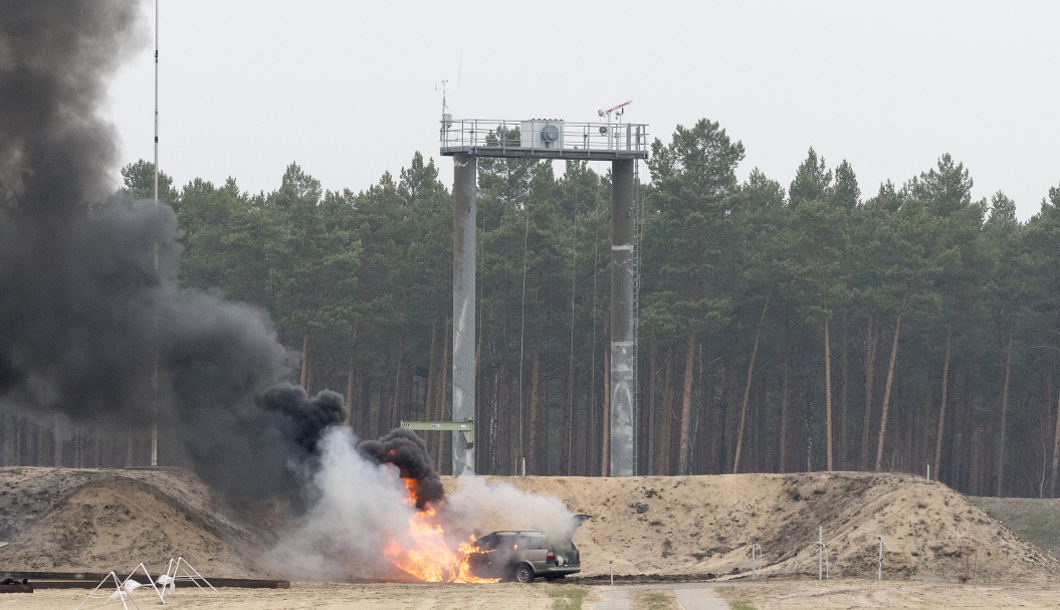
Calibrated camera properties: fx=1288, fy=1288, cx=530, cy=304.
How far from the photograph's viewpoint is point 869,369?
257 feet

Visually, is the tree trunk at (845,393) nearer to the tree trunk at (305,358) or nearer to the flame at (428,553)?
the tree trunk at (305,358)

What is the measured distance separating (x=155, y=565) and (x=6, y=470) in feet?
38.0

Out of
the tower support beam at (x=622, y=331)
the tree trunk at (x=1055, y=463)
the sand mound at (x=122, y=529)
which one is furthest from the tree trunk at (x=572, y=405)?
the sand mound at (x=122, y=529)

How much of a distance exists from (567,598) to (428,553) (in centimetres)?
991

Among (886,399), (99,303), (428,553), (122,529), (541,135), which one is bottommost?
(428,553)

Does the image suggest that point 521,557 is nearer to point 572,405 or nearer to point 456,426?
point 456,426

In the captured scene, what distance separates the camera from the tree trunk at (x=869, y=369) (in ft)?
247

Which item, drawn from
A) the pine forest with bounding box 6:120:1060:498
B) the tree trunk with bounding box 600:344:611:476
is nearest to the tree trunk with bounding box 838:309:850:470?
the pine forest with bounding box 6:120:1060:498

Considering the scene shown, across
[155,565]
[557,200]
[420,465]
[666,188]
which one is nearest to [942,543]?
[420,465]

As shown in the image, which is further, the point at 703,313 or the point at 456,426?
the point at 703,313

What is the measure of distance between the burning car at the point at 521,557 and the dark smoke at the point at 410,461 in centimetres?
479

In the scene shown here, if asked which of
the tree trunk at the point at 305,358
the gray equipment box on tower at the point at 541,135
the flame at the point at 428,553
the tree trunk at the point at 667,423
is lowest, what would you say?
the flame at the point at 428,553

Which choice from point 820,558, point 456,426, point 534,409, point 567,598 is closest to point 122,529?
point 567,598

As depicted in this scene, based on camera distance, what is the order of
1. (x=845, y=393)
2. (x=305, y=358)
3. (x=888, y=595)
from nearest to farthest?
(x=888, y=595)
(x=305, y=358)
(x=845, y=393)
